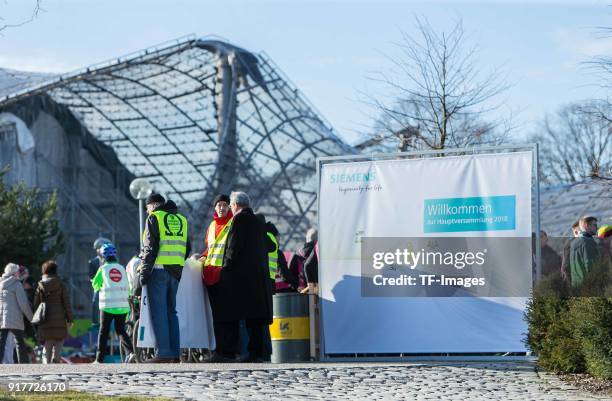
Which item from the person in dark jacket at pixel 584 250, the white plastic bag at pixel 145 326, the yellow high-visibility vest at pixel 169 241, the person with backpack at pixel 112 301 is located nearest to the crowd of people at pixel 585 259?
the person in dark jacket at pixel 584 250

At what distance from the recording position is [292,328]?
601 inches

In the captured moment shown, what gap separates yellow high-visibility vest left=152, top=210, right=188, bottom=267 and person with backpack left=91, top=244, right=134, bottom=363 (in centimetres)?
244

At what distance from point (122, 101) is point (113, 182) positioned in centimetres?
446

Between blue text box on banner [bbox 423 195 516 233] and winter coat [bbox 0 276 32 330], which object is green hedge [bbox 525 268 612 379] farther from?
winter coat [bbox 0 276 32 330]

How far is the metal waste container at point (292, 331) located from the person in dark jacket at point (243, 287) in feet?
1.32

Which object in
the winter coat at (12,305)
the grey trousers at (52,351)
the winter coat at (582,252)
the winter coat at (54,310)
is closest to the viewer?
the winter coat at (582,252)

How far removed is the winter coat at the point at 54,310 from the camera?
706 inches

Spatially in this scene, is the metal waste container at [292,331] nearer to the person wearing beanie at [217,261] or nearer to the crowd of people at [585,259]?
the person wearing beanie at [217,261]

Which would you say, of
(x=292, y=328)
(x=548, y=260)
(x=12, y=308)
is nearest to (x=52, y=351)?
(x=12, y=308)

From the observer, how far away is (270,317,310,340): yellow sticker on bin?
15.2m

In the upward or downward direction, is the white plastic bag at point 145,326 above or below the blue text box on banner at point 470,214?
below

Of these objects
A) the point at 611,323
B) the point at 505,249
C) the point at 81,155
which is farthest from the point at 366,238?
the point at 81,155

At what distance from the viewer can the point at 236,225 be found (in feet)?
48.3

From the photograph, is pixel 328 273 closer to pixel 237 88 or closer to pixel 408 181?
pixel 408 181
